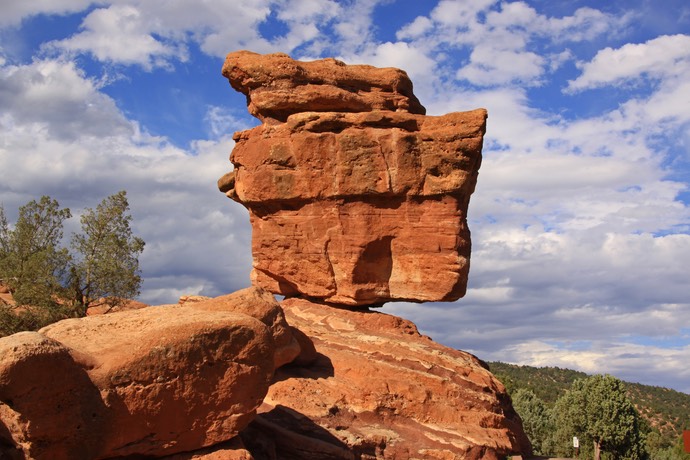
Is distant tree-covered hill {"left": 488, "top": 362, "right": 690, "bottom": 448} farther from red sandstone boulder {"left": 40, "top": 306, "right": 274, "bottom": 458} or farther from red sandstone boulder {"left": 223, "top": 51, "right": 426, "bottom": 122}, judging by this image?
red sandstone boulder {"left": 40, "top": 306, "right": 274, "bottom": 458}

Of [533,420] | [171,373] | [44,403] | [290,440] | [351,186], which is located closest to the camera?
[44,403]

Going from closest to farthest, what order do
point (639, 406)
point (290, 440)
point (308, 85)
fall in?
point (290, 440)
point (308, 85)
point (639, 406)

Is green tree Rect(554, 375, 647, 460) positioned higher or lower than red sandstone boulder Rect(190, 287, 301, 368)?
lower

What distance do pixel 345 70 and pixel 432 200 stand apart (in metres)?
5.54

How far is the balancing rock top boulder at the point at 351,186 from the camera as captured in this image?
885 inches

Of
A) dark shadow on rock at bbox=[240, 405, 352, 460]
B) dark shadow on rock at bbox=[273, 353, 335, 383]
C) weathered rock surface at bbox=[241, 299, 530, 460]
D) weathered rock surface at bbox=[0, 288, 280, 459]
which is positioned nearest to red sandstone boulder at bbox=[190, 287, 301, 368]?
dark shadow on rock at bbox=[273, 353, 335, 383]

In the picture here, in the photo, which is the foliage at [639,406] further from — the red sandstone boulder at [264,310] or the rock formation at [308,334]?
the red sandstone boulder at [264,310]

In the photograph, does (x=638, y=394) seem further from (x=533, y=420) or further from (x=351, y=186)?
(x=351, y=186)

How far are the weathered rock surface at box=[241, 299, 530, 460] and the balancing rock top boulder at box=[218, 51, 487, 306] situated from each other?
4.96ft

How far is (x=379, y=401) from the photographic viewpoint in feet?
60.4

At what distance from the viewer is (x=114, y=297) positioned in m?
35.2

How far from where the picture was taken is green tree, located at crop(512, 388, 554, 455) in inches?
2105

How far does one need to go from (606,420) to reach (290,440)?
34920 millimetres

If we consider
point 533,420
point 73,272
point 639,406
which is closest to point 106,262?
point 73,272
